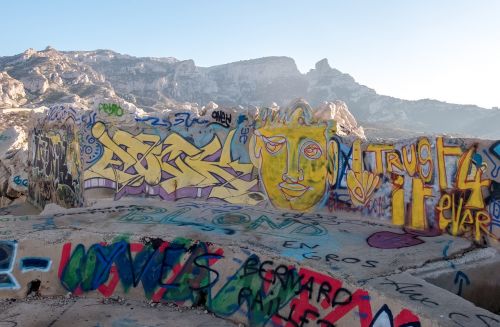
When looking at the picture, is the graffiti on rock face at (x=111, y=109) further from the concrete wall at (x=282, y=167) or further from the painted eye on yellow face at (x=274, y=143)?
the painted eye on yellow face at (x=274, y=143)

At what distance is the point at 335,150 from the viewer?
403 inches

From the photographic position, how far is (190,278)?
26.7 ft

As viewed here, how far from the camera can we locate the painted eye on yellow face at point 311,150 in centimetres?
1053

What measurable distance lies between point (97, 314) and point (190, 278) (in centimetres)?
194

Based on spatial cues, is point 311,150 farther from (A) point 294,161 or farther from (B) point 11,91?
(B) point 11,91

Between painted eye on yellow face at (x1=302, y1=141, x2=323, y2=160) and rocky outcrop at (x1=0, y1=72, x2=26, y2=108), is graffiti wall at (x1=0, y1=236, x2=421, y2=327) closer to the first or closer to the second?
painted eye on yellow face at (x1=302, y1=141, x2=323, y2=160)

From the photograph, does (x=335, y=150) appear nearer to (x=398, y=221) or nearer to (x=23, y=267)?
(x=398, y=221)

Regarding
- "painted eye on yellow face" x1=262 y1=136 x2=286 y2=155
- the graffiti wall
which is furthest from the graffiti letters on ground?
"painted eye on yellow face" x1=262 y1=136 x2=286 y2=155

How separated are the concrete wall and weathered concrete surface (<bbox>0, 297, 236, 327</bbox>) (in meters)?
4.06

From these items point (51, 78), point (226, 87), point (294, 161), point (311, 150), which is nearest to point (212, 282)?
point (294, 161)

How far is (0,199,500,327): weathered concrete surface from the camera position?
6012mm

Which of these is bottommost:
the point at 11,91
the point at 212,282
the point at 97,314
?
the point at 97,314

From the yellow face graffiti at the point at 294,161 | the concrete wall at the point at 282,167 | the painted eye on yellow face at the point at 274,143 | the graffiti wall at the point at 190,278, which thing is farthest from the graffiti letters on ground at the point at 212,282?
the painted eye on yellow face at the point at 274,143

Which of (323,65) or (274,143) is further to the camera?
(323,65)
